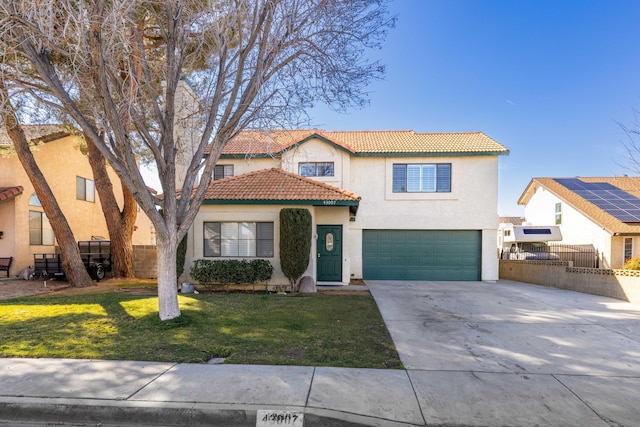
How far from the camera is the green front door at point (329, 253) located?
1276 cm

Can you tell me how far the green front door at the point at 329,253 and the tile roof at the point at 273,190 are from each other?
193cm

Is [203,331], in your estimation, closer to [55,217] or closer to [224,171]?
[55,217]

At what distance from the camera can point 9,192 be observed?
1336 centimetres

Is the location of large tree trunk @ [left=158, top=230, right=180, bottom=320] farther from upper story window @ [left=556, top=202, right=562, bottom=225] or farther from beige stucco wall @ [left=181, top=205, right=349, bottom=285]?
upper story window @ [left=556, top=202, right=562, bottom=225]

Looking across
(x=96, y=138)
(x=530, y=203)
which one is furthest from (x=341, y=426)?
(x=530, y=203)

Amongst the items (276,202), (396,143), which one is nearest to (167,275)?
(276,202)

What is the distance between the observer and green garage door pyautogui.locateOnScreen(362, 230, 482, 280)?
566 inches

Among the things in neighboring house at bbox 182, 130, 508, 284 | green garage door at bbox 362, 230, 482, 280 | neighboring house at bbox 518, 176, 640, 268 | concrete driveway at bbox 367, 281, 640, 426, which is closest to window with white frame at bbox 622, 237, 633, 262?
neighboring house at bbox 518, 176, 640, 268

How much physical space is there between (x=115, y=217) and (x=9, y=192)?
4.75 m

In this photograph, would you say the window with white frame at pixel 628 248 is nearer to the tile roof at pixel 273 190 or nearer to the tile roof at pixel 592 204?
the tile roof at pixel 592 204

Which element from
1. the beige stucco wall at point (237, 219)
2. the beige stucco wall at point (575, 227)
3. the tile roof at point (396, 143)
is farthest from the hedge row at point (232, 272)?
the beige stucco wall at point (575, 227)

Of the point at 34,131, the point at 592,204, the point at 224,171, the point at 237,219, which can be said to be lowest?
the point at 237,219

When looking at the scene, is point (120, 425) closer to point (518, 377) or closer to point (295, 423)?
point (295, 423)

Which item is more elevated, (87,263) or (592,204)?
(592,204)
